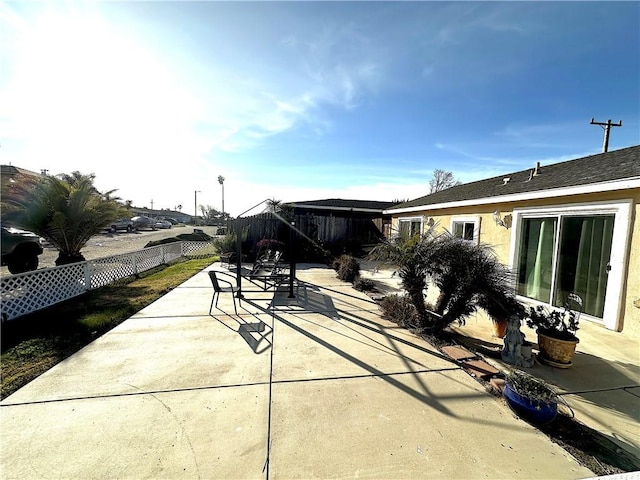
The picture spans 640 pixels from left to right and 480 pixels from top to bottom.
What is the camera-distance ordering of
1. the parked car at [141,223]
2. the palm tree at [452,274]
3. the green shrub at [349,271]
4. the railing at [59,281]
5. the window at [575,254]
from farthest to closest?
the parked car at [141,223], the green shrub at [349,271], the railing at [59,281], the window at [575,254], the palm tree at [452,274]

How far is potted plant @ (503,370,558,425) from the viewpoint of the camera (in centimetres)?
247

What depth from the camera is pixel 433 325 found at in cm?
464

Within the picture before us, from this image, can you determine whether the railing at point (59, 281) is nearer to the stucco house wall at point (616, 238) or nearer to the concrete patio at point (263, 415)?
the concrete patio at point (263, 415)

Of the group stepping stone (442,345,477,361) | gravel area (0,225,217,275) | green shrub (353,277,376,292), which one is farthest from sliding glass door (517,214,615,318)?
gravel area (0,225,217,275)

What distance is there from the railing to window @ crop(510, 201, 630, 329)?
11095 millimetres

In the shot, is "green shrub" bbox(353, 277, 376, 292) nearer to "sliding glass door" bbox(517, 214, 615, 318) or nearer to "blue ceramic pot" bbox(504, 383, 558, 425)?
"sliding glass door" bbox(517, 214, 615, 318)

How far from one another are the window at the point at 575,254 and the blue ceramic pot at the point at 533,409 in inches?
152

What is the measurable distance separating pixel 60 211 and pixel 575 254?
12842mm

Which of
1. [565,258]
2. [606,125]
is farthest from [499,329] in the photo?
[606,125]

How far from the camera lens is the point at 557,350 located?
3.54 m

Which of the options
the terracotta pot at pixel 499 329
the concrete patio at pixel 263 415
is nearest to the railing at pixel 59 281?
the concrete patio at pixel 263 415

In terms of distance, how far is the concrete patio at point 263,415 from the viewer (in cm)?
201

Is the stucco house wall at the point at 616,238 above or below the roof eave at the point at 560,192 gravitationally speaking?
below

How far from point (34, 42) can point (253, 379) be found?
21.9 feet
